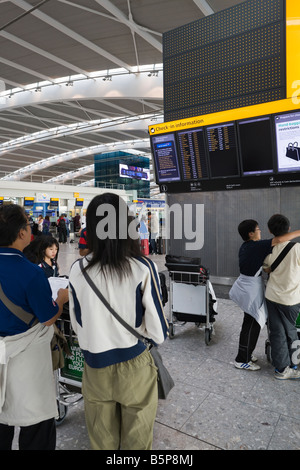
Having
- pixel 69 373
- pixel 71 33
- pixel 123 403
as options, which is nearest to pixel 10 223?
pixel 123 403

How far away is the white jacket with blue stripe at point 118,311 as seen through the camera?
158 cm

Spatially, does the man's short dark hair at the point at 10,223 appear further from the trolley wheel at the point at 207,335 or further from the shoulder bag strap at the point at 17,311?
the trolley wheel at the point at 207,335

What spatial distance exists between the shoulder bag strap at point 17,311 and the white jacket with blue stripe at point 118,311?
312 millimetres

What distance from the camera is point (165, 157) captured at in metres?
5.77

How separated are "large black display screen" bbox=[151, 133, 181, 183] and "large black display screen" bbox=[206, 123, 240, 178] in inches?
27.4

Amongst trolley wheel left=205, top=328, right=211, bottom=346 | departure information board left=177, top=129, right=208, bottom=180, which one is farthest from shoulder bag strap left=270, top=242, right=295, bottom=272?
departure information board left=177, top=129, right=208, bottom=180

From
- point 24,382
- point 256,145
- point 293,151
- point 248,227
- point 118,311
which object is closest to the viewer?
point 118,311

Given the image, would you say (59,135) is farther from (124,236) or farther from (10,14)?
(124,236)

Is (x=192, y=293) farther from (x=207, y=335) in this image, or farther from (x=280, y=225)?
(x=280, y=225)

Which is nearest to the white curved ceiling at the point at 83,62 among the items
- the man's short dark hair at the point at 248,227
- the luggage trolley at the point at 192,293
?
the luggage trolley at the point at 192,293

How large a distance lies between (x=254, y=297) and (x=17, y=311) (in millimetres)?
2405

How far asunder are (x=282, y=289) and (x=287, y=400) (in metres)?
0.98
